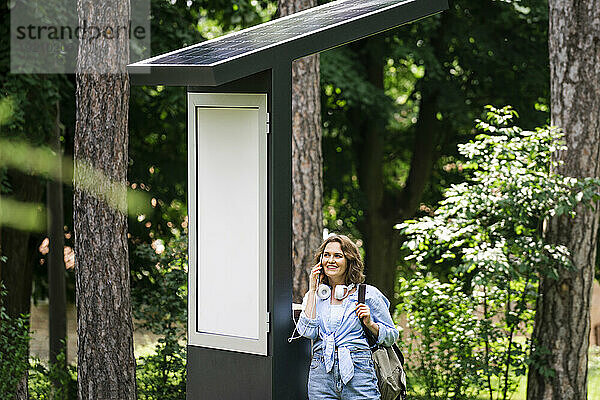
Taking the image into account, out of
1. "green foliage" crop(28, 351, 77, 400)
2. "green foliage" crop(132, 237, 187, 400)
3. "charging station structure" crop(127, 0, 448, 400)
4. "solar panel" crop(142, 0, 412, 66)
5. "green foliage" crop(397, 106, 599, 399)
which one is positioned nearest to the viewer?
"solar panel" crop(142, 0, 412, 66)

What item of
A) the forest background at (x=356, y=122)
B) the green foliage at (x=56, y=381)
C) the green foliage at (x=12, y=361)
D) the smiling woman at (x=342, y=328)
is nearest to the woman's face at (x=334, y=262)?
the smiling woman at (x=342, y=328)

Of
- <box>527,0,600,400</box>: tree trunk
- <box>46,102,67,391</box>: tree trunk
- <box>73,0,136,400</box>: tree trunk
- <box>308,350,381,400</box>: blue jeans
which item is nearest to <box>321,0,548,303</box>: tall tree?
<box>46,102,67,391</box>: tree trunk

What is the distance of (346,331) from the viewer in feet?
17.6

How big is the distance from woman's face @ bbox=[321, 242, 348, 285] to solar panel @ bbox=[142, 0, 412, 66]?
4.05 feet

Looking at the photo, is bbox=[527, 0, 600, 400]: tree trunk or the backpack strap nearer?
the backpack strap

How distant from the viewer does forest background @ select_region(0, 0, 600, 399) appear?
12461mm

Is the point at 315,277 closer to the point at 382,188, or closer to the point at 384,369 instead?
the point at 384,369

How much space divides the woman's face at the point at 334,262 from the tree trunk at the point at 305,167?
478cm

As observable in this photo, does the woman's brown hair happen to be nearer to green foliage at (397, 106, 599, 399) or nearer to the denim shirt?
the denim shirt

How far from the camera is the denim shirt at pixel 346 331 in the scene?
5.33 meters

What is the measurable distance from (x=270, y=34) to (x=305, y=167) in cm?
456

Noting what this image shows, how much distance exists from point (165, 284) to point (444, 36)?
24.8 feet

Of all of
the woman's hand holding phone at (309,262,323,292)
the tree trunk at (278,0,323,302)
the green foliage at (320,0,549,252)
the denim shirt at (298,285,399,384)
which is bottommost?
the denim shirt at (298,285,399,384)

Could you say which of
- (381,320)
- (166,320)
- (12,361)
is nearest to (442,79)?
(166,320)
